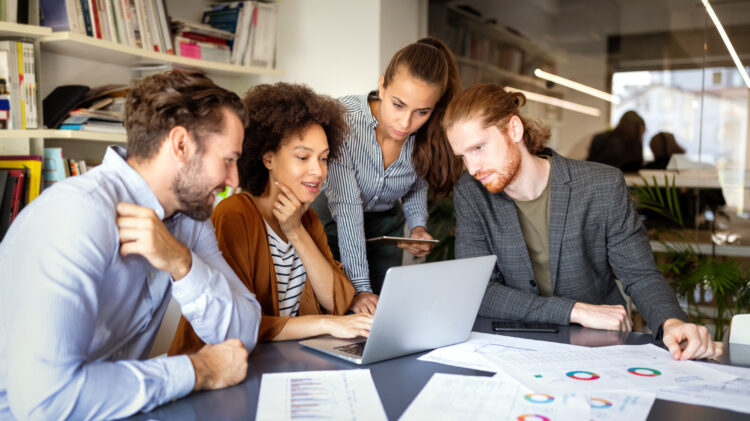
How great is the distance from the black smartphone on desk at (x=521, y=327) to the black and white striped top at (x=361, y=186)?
0.56 meters

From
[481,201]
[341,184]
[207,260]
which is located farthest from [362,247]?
[207,260]

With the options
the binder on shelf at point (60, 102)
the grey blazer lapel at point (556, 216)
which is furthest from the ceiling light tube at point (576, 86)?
the binder on shelf at point (60, 102)

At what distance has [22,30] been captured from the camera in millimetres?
2551

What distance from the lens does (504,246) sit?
6.70 feet

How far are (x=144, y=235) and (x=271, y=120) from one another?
0.77m

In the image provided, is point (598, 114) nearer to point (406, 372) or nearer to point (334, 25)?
point (334, 25)

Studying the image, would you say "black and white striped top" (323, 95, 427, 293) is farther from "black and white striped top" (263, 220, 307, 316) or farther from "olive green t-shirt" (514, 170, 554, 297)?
"olive green t-shirt" (514, 170, 554, 297)

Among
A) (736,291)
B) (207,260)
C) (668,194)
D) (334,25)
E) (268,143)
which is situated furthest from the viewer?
A: (334,25)

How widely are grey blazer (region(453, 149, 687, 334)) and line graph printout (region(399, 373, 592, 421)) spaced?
66cm

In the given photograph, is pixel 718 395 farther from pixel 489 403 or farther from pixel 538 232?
pixel 538 232

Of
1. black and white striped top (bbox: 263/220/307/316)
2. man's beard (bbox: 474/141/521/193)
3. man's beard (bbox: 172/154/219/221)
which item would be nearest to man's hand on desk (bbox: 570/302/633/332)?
man's beard (bbox: 474/141/521/193)

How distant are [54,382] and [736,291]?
10.4 ft

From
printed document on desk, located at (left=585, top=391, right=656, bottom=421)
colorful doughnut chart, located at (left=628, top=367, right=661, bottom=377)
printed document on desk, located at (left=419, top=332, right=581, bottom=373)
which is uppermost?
printed document on desk, located at (left=585, top=391, right=656, bottom=421)

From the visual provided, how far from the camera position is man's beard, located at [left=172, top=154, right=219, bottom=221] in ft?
4.20
